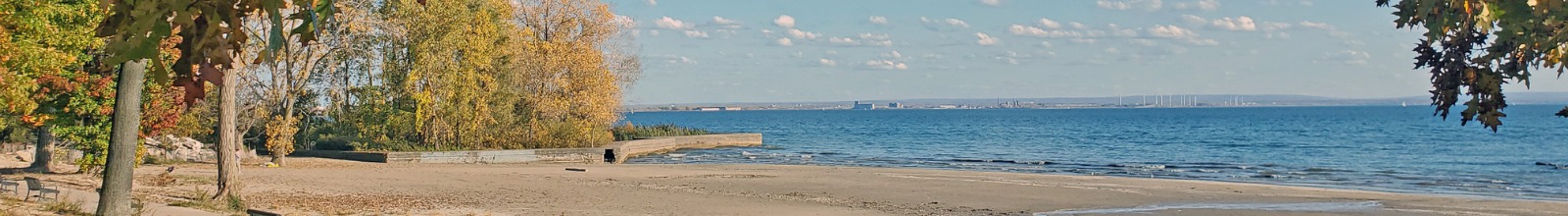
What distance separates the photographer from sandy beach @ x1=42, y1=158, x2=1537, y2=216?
66.1ft

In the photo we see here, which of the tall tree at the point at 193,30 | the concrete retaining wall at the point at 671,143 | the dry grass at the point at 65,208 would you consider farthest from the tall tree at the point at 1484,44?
the concrete retaining wall at the point at 671,143

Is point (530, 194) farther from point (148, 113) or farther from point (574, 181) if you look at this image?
point (148, 113)

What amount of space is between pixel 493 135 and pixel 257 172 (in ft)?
42.5

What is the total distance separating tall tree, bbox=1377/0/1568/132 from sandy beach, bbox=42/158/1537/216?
49.8ft

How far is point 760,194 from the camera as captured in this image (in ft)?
81.4

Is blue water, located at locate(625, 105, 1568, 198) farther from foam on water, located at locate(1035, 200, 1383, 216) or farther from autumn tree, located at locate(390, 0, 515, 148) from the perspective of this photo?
autumn tree, located at locate(390, 0, 515, 148)

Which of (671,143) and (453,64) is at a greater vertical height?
(453,64)

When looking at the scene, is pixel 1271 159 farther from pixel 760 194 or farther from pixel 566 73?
pixel 760 194

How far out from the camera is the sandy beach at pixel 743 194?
66.1ft

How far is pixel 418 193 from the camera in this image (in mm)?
22328

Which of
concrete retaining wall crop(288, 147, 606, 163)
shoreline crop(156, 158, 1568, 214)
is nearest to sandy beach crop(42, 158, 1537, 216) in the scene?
shoreline crop(156, 158, 1568, 214)

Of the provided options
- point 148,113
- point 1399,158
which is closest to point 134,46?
point 148,113

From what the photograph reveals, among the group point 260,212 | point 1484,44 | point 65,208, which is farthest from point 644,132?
point 1484,44

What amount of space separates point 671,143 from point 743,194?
108 ft
